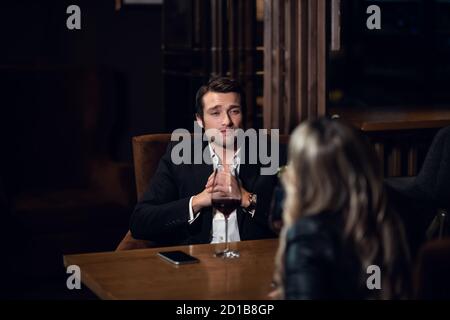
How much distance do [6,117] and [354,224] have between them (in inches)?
144

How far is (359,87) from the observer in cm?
1455

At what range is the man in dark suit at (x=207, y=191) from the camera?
2.90 metres

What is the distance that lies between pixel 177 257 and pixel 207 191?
487 millimetres

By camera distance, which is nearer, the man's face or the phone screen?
the phone screen

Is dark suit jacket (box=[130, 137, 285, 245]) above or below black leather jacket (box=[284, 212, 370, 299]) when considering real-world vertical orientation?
below

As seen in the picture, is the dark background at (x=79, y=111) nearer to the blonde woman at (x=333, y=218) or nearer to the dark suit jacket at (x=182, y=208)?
the dark suit jacket at (x=182, y=208)

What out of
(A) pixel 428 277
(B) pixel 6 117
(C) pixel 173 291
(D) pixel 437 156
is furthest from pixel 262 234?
(B) pixel 6 117

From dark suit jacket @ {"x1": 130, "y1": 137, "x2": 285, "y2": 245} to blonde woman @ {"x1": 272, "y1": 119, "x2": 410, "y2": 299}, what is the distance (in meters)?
1.24

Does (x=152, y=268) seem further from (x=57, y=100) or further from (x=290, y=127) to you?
(x=57, y=100)

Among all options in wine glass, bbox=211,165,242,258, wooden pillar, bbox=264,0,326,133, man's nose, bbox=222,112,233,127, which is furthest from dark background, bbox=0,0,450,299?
wine glass, bbox=211,165,242,258

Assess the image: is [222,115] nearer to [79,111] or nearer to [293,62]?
[293,62]

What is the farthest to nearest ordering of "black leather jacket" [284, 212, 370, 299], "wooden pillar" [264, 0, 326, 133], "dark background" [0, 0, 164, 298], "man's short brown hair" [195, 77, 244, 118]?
"dark background" [0, 0, 164, 298], "wooden pillar" [264, 0, 326, 133], "man's short brown hair" [195, 77, 244, 118], "black leather jacket" [284, 212, 370, 299]

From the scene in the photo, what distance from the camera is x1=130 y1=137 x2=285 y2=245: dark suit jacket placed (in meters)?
2.91

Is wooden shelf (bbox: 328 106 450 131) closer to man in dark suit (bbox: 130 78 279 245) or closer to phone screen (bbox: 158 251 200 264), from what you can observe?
man in dark suit (bbox: 130 78 279 245)
